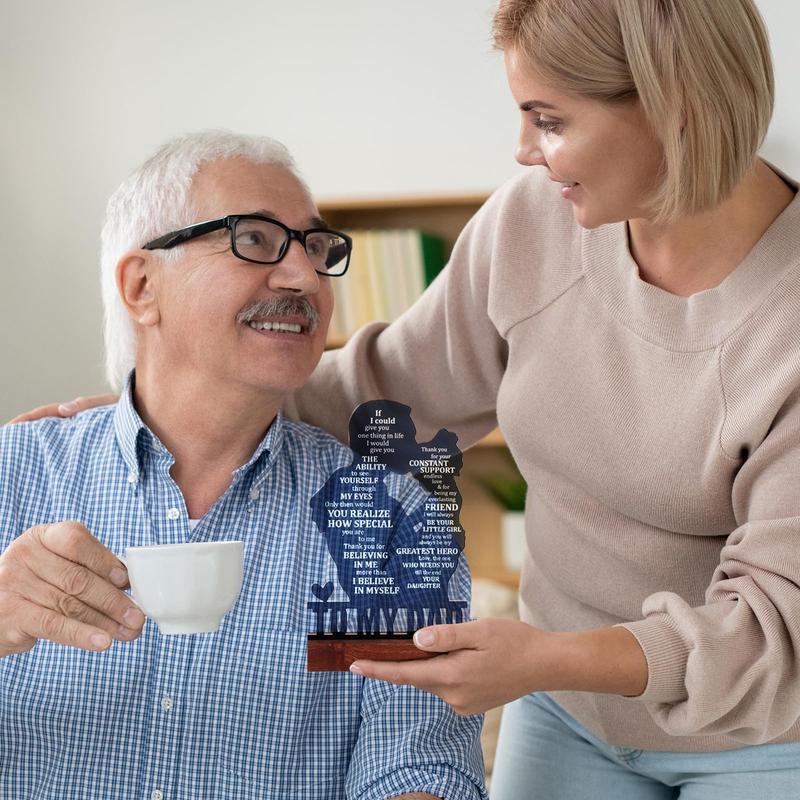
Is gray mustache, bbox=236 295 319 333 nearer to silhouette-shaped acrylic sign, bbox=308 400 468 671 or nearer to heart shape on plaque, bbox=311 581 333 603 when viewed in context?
silhouette-shaped acrylic sign, bbox=308 400 468 671

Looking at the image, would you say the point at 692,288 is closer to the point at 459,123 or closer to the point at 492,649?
the point at 492,649

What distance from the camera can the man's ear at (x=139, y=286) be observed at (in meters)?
1.70

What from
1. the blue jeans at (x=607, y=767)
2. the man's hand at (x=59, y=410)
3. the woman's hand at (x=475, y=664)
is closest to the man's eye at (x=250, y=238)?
the man's hand at (x=59, y=410)

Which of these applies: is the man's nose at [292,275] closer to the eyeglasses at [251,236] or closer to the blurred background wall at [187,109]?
the eyeglasses at [251,236]

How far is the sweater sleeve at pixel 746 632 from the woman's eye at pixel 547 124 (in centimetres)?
47

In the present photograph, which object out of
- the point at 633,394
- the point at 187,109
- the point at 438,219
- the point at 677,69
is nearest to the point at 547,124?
the point at 677,69

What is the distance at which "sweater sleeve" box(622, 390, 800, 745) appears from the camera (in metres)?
1.25

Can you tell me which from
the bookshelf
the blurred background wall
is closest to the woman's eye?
the bookshelf

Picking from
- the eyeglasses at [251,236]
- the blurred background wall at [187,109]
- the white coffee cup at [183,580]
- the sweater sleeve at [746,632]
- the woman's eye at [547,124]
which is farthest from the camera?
the blurred background wall at [187,109]

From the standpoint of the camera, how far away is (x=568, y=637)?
125 centimetres

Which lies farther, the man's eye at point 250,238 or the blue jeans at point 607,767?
the man's eye at point 250,238

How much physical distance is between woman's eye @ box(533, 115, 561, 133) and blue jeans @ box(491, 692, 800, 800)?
0.91 metres

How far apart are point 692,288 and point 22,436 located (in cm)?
107

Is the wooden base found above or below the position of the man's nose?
below
